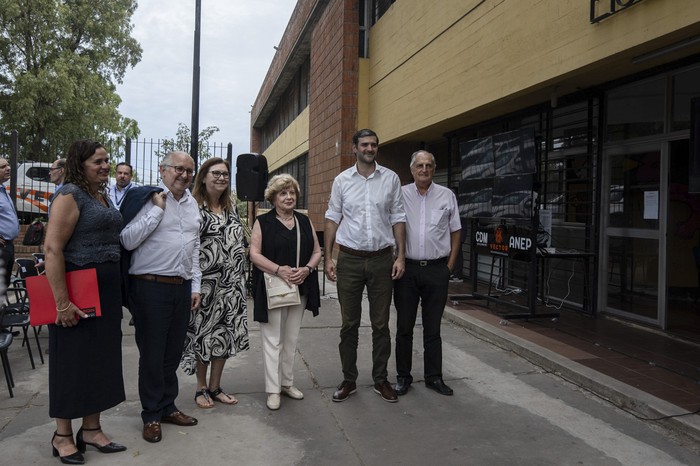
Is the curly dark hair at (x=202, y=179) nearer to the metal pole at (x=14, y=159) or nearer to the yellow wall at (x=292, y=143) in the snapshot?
the metal pole at (x=14, y=159)

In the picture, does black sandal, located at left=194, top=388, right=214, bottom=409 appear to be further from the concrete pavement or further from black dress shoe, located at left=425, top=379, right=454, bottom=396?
black dress shoe, located at left=425, top=379, right=454, bottom=396

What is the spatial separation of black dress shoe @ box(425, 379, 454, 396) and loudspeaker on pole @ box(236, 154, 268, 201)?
14.7ft

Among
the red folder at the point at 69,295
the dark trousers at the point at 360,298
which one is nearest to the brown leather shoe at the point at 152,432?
the red folder at the point at 69,295

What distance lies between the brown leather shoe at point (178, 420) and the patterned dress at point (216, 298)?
36 centimetres

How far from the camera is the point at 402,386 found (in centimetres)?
466

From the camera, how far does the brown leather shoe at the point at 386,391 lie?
14.6 feet

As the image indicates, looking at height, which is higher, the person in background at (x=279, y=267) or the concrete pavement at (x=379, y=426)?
the person in background at (x=279, y=267)

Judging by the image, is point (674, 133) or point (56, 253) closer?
point (56, 253)

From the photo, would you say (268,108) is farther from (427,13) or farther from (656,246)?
(656,246)

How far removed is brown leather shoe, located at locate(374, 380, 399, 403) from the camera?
4445 mm

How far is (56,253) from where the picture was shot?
3109 millimetres

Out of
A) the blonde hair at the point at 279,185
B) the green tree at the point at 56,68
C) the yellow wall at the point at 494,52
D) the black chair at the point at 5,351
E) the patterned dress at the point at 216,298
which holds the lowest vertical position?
the black chair at the point at 5,351

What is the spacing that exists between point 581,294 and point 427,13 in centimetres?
510

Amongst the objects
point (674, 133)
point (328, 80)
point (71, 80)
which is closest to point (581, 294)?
point (674, 133)
